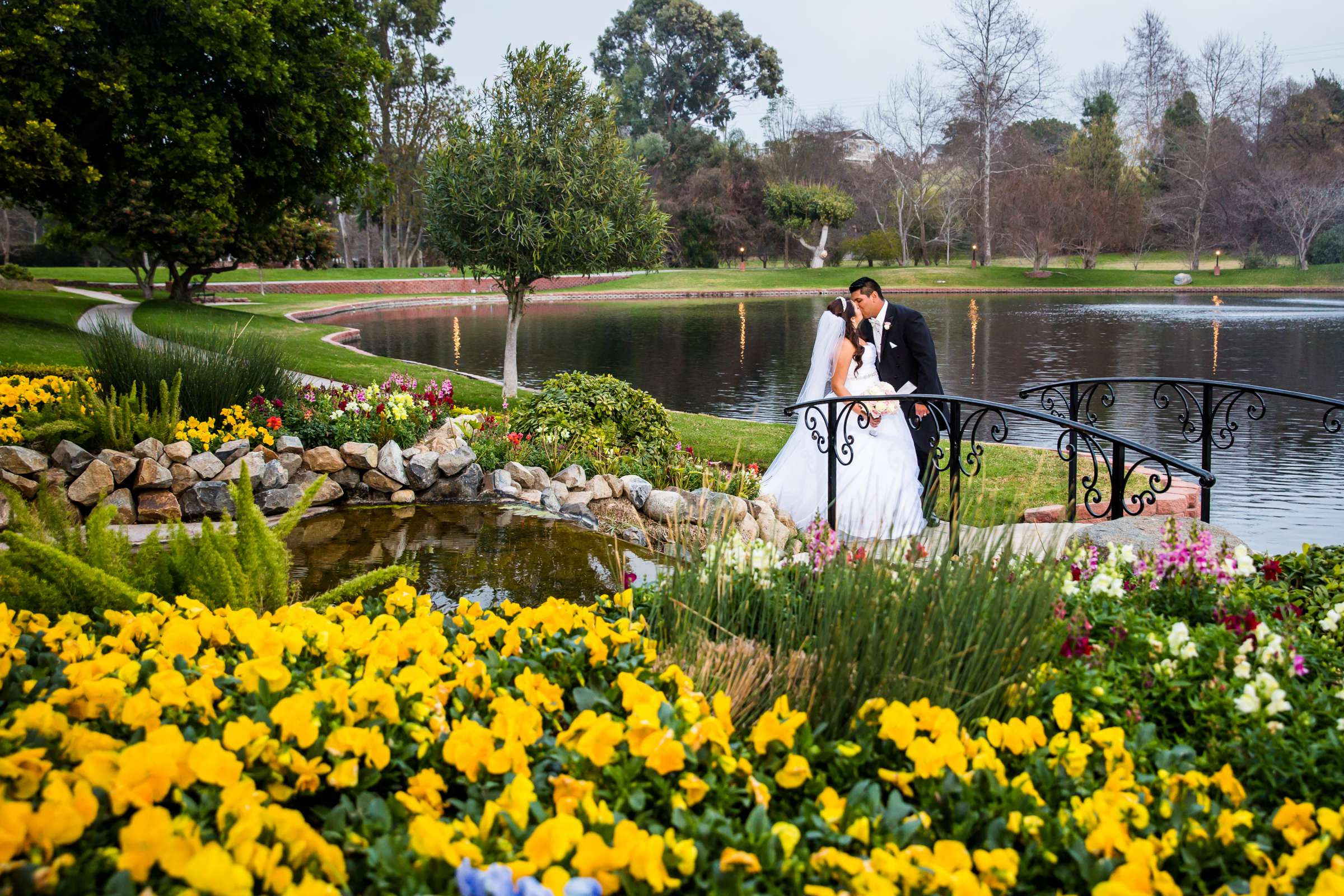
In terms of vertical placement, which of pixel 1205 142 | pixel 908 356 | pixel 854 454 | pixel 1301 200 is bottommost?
pixel 854 454

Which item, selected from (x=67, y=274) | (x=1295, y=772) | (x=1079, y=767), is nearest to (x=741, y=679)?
(x=1079, y=767)

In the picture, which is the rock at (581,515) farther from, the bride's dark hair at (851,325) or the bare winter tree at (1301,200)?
the bare winter tree at (1301,200)

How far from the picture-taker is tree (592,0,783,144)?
61062 mm

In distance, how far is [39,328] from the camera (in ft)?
48.8

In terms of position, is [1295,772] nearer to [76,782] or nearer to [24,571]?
[76,782]

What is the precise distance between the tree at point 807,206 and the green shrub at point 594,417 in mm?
42746

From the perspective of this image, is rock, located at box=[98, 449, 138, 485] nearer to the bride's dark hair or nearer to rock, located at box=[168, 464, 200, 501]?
rock, located at box=[168, 464, 200, 501]

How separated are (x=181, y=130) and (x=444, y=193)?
4.94 m

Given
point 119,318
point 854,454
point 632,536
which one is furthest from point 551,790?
point 119,318

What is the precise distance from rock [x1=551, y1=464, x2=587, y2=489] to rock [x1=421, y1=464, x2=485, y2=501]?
1.90ft

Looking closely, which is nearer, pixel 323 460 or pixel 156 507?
pixel 156 507

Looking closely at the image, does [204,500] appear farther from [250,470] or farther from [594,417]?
[594,417]

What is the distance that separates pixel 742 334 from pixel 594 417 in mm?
16820

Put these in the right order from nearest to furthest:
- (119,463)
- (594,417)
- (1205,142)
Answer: (119,463) < (594,417) < (1205,142)
